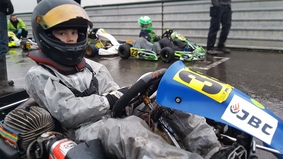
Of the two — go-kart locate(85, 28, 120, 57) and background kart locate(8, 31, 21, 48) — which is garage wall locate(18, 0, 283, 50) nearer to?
go-kart locate(85, 28, 120, 57)

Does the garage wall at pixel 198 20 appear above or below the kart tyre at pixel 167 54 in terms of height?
above

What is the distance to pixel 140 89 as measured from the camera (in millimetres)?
1481

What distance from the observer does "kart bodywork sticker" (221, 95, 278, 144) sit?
128cm

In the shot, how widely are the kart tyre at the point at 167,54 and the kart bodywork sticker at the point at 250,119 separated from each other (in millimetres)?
4116

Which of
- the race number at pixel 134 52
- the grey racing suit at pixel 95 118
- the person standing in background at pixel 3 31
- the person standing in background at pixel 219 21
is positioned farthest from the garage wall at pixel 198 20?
the grey racing suit at pixel 95 118

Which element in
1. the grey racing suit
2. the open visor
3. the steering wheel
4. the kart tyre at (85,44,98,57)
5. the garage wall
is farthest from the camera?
the kart tyre at (85,44,98,57)

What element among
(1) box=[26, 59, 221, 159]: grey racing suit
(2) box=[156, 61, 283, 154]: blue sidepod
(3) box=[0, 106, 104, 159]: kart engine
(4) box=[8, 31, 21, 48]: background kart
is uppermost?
(2) box=[156, 61, 283, 154]: blue sidepod

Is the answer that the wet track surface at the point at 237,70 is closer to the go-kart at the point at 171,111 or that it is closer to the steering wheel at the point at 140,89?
the go-kart at the point at 171,111

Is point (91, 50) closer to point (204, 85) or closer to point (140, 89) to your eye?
point (140, 89)

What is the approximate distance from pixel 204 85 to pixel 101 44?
6.03 m

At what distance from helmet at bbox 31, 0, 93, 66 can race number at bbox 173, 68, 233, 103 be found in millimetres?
851

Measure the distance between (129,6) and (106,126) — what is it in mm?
7544

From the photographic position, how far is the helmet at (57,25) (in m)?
1.89

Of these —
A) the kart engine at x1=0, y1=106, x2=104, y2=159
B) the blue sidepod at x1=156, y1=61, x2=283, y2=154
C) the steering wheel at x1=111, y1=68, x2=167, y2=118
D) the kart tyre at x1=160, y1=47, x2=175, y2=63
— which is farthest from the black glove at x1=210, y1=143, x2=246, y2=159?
the kart tyre at x1=160, y1=47, x2=175, y2=63
